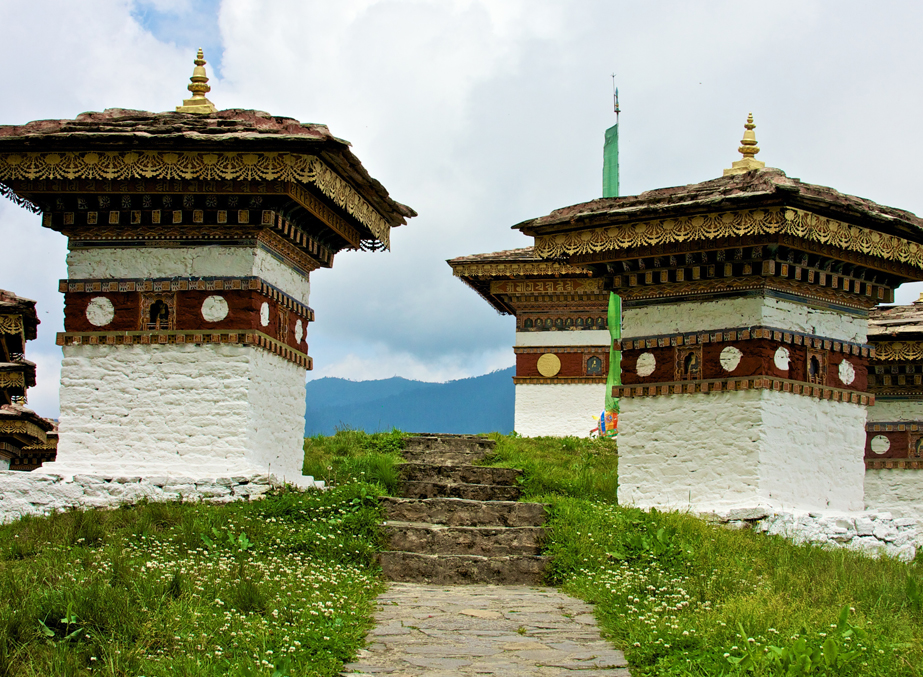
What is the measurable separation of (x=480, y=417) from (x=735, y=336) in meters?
75.4

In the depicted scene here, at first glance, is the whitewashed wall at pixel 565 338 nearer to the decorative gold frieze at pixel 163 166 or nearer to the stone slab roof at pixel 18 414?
the stone slab roof at pixel 18 414

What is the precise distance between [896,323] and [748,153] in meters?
3.06

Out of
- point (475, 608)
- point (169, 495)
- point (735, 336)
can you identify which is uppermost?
point (735, 336)

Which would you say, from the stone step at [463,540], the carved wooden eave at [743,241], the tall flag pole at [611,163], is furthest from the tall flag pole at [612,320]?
the stone step at [463,540]

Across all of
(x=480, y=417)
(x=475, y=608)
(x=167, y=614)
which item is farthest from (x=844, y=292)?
(x=480, y=417)

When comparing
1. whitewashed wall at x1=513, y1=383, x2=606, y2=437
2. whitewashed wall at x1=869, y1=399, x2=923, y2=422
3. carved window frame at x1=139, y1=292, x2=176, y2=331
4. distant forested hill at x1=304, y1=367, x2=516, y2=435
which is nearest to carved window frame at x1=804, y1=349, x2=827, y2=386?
whitewashed wall at x1=869, y1=399, x2=923, y2=422

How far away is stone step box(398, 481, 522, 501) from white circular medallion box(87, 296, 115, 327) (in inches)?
122

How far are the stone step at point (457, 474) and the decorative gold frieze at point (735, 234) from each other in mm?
2414

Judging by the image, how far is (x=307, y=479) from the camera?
9.75m

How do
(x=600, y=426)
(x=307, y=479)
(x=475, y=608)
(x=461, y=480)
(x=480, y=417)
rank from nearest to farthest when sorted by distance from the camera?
(x=475, y=608), (x=307, y=479), (x=461, y=480), (x=600, y=426), (x=480, y=417)

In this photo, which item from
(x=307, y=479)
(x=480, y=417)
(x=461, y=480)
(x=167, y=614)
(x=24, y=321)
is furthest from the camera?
(x=480, y=417)

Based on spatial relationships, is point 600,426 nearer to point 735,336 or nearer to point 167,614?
point 735,336

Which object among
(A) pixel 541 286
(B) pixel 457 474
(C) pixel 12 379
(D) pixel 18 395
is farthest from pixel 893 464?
(D) pixel 18 395

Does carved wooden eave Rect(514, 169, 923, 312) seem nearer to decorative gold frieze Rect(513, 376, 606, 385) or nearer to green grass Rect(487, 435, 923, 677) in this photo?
green grass Rect(487, 435, 923, 677)
